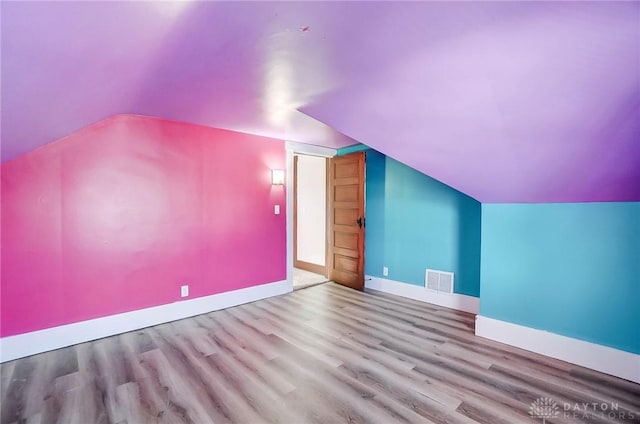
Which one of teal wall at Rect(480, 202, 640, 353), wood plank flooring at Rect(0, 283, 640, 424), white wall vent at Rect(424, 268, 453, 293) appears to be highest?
teal wall at Rect(480, 202, 640, 353)

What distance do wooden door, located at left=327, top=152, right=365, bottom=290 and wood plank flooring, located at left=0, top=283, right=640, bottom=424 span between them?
1378mm

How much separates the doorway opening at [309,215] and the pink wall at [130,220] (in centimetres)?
151

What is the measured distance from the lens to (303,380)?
2.09 meters

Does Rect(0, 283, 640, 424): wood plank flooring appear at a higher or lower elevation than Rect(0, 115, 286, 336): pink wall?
lower

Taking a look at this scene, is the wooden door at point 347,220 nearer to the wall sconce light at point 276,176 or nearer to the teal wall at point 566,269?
the wall sconce light at point 276,176

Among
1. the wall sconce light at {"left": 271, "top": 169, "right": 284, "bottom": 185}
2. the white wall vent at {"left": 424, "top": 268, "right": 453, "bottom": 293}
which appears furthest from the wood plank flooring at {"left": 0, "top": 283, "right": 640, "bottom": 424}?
the wall sconce light at {"left": 271, "top": 169, "right": 284, "bottom": 185}

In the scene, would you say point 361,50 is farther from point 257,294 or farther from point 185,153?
point 257,294

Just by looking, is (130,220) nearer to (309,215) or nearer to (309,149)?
(309,149)

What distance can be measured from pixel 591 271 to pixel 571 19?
2.06 metres

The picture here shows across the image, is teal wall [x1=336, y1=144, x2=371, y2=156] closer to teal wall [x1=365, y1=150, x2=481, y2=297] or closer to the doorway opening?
teal wall [x1=365, y1=150, x2=481, y2=297]

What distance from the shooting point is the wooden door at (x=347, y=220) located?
427 cm

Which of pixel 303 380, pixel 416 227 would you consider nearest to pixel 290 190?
pixel 416 227

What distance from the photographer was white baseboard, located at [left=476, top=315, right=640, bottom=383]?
2.14 metres

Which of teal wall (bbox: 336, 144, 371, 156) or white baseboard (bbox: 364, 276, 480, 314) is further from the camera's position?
teal wall (bbox: 336, 144, 371, 156)
